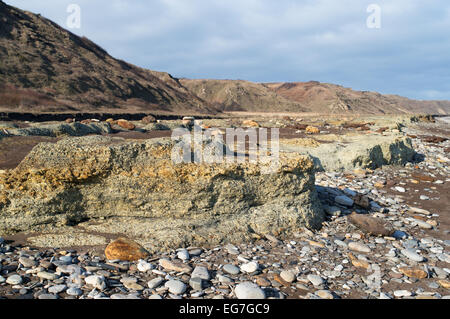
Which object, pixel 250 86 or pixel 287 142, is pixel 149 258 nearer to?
pixel 287 142

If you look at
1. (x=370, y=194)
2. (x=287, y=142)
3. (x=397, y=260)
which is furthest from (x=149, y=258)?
(x=287, y=142)

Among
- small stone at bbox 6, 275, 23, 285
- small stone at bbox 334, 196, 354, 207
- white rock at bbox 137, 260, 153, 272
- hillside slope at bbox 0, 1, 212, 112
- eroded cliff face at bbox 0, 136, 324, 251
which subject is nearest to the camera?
small stone at bbox 6, 275, 23, 285

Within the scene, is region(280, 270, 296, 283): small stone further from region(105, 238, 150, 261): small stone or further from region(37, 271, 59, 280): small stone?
region(37, 271, 59, 280): small stone

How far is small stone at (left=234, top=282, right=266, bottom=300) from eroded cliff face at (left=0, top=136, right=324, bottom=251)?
3.63 feet

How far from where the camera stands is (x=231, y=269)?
3350 millimetres

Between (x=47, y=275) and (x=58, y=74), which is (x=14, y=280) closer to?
(x=47, y=275)

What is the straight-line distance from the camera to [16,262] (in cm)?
319

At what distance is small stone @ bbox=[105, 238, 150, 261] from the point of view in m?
3.44

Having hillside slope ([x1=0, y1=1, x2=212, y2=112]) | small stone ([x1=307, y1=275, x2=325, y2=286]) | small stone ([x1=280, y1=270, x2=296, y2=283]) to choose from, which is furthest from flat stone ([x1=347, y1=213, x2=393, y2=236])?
hillside slope ([x1=0, y1=1, x2=212, y2=112])

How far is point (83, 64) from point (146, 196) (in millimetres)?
41467

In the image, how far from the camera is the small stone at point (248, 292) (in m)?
2.86

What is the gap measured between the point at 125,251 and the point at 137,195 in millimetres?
840

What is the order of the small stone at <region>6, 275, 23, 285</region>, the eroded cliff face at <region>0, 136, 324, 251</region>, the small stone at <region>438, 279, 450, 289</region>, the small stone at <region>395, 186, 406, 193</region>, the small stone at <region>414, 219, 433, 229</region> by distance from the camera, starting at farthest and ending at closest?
the small stone at <region>395, 186, 406, 193</region>, the small stone at <region>414, 219, 433, 229</region>, the eroded cliff face at <region>0, 136, 324, 251</region>, the small stone at <region>438, 279, 450, 289</region>, the small stone at <region>6, 275, 23, 285</region>

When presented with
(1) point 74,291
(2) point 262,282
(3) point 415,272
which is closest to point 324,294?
(2) point 262,282
